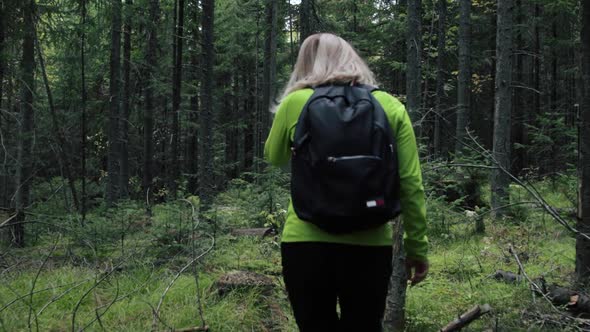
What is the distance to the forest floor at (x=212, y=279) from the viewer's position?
4.20m

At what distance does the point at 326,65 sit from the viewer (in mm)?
2361

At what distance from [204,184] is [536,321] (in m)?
8.45

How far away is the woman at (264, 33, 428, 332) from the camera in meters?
2.18

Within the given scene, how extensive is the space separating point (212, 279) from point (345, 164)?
3.79 metres

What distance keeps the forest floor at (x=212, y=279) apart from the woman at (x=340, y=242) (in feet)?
6.21

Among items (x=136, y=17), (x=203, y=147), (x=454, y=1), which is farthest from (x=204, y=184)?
(x=454, y=1)

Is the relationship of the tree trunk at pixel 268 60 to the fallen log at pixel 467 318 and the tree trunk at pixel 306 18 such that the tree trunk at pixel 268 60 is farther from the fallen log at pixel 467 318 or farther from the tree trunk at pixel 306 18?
the fallen log at pixel 467 318

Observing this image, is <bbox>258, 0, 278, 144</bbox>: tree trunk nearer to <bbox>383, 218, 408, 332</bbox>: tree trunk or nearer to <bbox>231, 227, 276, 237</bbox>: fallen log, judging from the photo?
<bbox>231, 227, 276, 237</bbox>: fallen log

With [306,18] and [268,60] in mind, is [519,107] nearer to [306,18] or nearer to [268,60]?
[268,60]

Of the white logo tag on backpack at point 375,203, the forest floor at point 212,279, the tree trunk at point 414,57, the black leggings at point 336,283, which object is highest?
the tree trunk at point 414,57

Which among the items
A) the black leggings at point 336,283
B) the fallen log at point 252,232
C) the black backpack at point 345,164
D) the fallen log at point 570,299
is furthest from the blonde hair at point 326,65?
the fallen log at point 252,232

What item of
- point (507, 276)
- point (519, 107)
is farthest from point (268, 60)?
point (507, 276)

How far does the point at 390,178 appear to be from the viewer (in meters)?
2.11

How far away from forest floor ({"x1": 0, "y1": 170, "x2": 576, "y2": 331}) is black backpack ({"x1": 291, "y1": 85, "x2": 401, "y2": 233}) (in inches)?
84.2
